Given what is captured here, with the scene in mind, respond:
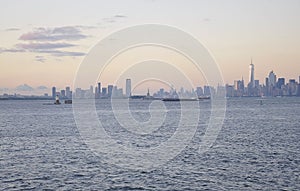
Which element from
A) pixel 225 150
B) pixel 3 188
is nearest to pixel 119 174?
pixel 3 188

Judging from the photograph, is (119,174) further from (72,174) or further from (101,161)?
(101,161)

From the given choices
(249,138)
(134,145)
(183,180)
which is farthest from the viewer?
(249,138)

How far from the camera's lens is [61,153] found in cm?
6400

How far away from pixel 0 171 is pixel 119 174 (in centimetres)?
1423

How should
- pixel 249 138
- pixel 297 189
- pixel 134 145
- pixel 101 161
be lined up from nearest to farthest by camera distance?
pixel 297 189
pixel 101 161
pixel 134 145
pixel 249 138

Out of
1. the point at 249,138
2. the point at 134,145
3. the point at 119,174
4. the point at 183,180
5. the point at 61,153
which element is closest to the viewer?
the point at 183,180

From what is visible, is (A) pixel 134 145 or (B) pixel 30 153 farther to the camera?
(A) pixel 134 145

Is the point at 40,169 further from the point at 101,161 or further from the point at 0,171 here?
the point at 101,161

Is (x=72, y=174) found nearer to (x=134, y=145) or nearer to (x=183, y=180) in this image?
(x=183, y=180)

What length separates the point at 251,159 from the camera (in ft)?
190

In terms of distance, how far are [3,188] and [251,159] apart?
32.8 metres

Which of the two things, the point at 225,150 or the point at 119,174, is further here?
the point at 225,150

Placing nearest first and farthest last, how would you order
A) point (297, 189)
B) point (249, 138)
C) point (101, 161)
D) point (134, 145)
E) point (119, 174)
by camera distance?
point (297, 189), point (119, 174), point (101, 161), point (134, 145), point (249, 138)

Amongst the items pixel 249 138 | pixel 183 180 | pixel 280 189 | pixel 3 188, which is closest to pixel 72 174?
pixel 3 188
